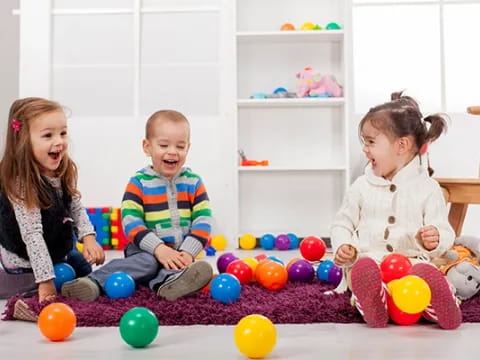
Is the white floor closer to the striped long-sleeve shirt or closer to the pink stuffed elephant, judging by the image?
the striped long-sleeve shirt

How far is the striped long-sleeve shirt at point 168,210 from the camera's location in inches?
77.0

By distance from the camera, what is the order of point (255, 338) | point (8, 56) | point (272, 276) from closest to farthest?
point (255, 338), point (272, 276), point (8, 56)

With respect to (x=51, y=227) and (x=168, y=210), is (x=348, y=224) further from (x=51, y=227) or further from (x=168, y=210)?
(x=51, y=227)

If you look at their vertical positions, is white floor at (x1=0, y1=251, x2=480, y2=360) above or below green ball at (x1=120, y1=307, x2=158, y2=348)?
below

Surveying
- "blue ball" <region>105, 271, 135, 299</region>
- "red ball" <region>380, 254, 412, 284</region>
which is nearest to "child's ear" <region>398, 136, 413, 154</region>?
"red ball" <region>380, 254, 412, 284</region>

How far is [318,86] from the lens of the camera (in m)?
3.70

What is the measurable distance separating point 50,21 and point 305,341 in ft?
10.1

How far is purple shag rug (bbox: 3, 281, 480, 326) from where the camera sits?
1536 millimetres

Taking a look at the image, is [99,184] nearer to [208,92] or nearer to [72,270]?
[208,92]

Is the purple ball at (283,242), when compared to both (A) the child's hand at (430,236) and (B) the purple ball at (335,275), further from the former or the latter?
(A) the child's hand at (430,236)

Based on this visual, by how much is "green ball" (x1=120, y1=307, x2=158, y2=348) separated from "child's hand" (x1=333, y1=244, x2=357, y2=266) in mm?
588

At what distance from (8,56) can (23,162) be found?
3201 mm

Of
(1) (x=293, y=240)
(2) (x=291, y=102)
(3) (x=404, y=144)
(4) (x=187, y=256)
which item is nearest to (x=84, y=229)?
(4) (x=187, y=256)

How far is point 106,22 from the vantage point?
3.80 meters
